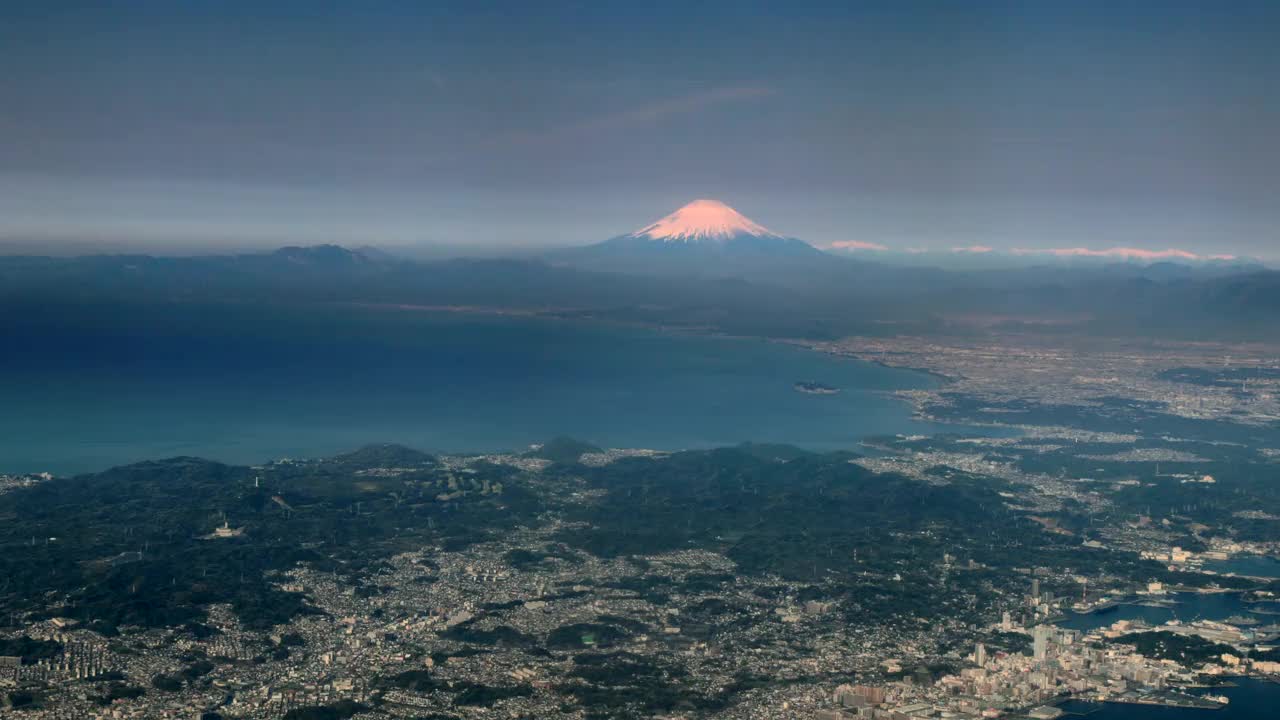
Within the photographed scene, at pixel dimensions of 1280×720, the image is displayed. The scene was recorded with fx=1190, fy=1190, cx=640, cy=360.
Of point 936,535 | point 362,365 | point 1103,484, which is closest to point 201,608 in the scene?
point 936,535

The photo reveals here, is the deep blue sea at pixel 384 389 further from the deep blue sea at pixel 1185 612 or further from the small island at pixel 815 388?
the deep blue sea at pixel 1185 612

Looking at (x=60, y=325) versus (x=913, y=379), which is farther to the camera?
(x=60, y=325)

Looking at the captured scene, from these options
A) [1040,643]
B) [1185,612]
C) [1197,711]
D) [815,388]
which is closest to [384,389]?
[815,388]

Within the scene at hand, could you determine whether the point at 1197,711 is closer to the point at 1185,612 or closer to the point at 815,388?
the point at 1185,612

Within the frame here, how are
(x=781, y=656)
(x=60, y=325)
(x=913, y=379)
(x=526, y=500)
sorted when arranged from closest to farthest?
(x=781, y=656)
(x=526, y=500)
(x=913, y=379)
(x=60, y=325)

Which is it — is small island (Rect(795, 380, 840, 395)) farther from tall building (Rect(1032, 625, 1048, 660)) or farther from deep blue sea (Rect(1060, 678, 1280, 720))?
deep blue sea (Rect(1060, 678, 1280, 720))

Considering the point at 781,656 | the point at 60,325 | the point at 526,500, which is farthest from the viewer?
the point at 60,325

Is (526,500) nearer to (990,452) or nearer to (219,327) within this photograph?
(990,452)
